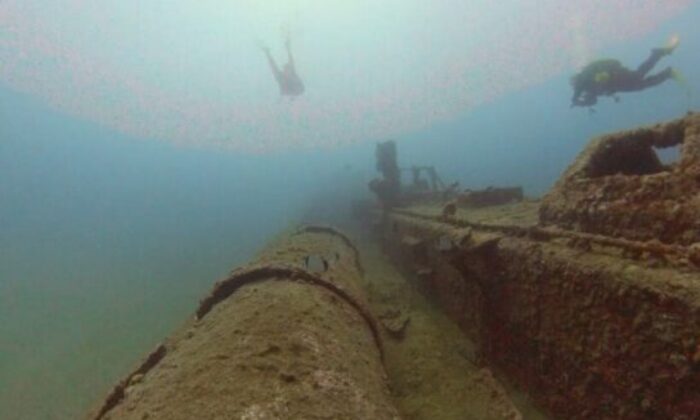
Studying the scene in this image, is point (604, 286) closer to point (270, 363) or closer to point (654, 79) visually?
point (270, 363)

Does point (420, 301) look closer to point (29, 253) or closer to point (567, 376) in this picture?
point (567, 376)

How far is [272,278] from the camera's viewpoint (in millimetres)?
3135

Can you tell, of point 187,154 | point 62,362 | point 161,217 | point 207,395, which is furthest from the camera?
point 187,154

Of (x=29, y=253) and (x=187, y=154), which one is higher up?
(x=187, y=154)

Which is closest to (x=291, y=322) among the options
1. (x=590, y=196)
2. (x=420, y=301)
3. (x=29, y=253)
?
(x=590, y=196)

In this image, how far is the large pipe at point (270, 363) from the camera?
155 cm

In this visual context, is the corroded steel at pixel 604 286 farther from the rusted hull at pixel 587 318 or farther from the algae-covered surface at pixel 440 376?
the algae-covered surface at pixel 440 376

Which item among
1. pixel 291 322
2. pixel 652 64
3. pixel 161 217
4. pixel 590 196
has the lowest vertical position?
pixel 161 217

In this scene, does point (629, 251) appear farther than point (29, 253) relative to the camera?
No

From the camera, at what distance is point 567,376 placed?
2611 millimetres

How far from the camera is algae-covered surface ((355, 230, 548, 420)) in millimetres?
3133

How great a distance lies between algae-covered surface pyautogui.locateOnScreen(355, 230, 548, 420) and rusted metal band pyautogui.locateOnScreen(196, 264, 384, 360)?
66cm

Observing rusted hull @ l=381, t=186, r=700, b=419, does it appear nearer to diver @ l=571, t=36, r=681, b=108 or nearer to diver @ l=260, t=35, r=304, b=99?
diver @ l=571, t=36, r=681, b=108

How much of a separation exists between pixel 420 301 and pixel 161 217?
274 feet
